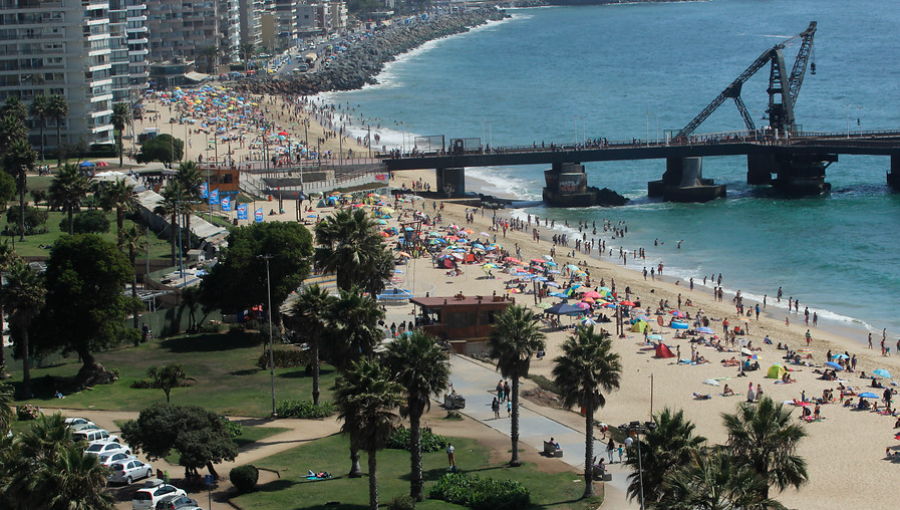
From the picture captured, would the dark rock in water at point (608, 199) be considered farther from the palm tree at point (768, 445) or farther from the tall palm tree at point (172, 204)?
the palm tree at point (768, 445)

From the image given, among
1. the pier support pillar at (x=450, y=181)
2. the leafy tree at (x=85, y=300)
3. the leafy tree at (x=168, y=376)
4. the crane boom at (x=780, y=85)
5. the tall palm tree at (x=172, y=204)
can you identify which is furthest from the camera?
the crane boom at (x=780, y=85)

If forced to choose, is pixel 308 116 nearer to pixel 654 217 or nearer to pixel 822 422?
pixel 654 217

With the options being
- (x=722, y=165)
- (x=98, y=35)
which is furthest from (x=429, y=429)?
(x=722, y=165)

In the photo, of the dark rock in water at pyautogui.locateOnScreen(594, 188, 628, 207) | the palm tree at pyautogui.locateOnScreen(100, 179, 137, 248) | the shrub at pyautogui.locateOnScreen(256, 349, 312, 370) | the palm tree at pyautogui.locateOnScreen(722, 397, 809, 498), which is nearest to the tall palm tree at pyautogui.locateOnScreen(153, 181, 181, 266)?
the palm tree at pyautogui.locateOnScreen(100, 179, 137, 248)

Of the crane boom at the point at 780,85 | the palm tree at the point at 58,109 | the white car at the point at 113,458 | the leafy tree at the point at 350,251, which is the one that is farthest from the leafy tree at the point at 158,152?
the white car at the point at 113,458

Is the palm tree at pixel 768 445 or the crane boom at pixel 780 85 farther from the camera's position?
the crane boom at pixel 780 85

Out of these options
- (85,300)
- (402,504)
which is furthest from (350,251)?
(402,504)
